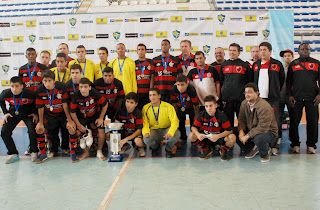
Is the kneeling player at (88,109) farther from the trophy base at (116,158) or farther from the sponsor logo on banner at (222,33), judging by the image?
the sponsor logo on banner at (222,33)

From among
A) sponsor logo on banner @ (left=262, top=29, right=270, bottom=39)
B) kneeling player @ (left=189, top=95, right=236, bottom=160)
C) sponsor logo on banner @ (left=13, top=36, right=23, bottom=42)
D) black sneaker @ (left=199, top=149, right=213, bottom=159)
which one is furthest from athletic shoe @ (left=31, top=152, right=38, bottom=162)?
sponsor logo on banner @ (left=262, top=29, right=270, bottom=39)

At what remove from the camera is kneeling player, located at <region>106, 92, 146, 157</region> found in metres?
4.37

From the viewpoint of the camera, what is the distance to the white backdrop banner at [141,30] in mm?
7559

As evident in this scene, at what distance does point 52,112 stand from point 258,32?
6129 mm

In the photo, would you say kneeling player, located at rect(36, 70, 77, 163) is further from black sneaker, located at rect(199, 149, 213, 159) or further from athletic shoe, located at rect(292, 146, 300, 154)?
→ athletic shoe, located at rect(292, 146, 300, 154)

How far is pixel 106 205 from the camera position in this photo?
2.69 meters

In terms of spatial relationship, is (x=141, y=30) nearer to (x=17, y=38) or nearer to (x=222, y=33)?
(x=222, y=33)

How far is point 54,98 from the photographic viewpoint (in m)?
4.29

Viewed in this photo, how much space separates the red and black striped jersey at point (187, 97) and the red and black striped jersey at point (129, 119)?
719 mm

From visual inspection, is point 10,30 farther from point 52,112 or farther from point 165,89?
point 165,89

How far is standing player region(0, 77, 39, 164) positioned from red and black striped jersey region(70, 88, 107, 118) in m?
0.75

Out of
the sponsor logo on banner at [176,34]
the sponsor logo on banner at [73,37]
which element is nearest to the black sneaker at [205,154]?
the sponsor logo on banner at [176,34]

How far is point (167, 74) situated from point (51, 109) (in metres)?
2.15

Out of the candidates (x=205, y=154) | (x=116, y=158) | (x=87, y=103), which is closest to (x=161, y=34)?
(x=87, y=103)
